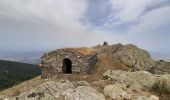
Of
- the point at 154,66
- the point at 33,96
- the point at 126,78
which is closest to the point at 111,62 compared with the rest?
the point at 154,66

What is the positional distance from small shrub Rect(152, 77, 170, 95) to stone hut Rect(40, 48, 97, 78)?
10.7m

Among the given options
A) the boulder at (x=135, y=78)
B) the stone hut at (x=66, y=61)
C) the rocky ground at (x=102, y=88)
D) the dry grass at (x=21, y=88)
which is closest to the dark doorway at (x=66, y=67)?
→ the stone hut at (x=66, y=61)

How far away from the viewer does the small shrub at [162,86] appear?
30.8 metres

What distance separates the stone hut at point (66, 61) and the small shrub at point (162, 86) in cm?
1074

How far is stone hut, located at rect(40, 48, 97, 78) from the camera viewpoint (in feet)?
128

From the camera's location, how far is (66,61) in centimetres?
4312

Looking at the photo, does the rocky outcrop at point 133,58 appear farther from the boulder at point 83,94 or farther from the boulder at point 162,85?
the boulder at point 83,94

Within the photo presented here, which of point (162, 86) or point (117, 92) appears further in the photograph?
point (162, 86)

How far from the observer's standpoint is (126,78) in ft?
113

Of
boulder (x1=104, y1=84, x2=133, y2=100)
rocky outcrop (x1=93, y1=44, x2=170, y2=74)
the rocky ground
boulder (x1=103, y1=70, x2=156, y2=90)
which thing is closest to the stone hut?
the rocky ground

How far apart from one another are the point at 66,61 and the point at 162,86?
1678 centimetres

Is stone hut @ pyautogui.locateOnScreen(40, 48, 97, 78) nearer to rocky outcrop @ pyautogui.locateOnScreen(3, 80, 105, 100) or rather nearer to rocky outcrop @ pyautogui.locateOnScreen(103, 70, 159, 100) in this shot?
rocky outcrop @ pyautogui.locateOnScreen(103, 70, 159, 100)

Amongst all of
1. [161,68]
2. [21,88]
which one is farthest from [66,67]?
[161,68]

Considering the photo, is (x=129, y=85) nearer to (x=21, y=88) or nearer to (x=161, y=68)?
Answer: (x=21, y=88)
